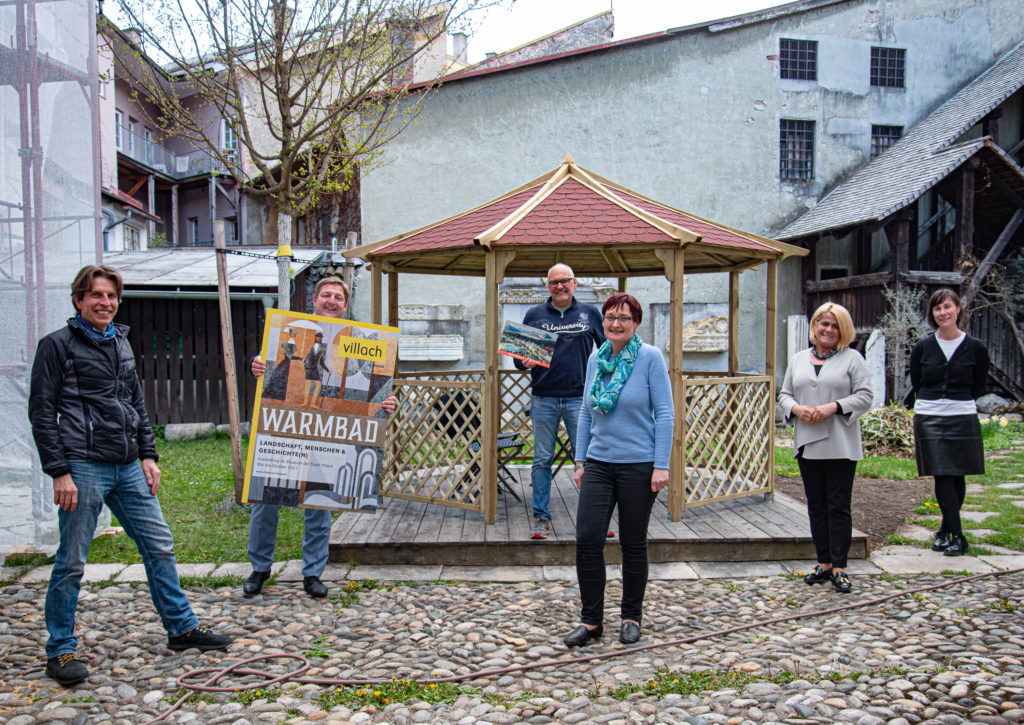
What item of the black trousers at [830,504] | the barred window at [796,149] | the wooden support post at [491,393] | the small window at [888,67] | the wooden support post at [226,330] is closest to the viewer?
the black trousers at [830,504]

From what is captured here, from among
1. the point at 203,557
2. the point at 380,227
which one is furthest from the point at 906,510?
the point at 380,227

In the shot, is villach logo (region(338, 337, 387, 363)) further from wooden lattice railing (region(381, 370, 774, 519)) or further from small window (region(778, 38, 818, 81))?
small window (region(778, 38, 818, 81))

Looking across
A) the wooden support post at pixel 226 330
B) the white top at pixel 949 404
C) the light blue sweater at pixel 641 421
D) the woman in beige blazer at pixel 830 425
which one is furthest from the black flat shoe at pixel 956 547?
the wooden support post at pixel 226 330

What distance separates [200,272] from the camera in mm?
11539

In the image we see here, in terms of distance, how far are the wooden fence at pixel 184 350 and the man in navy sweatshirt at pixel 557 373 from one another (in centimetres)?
716

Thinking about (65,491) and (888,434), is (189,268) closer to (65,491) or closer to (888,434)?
(65,491)

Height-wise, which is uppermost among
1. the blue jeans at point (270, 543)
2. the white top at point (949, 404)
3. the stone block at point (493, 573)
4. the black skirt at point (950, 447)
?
the white top at point (949, 404)

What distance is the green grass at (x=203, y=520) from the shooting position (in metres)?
5.30

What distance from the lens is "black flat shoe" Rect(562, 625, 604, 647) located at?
3.71m

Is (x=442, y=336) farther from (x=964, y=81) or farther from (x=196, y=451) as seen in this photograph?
(x=964, y=81)

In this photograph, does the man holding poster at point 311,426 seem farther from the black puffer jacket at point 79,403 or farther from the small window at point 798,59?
the small window at point 798,59

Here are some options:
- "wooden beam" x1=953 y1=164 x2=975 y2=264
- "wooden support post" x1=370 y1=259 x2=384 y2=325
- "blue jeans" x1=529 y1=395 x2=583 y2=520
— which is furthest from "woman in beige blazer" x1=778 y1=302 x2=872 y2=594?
"wooden beam" x1=953 y1=164 x2=975 y2=264

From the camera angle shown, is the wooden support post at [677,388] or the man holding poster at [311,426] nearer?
the man holding poster at [311,426]

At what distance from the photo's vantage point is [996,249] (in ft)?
44.9
